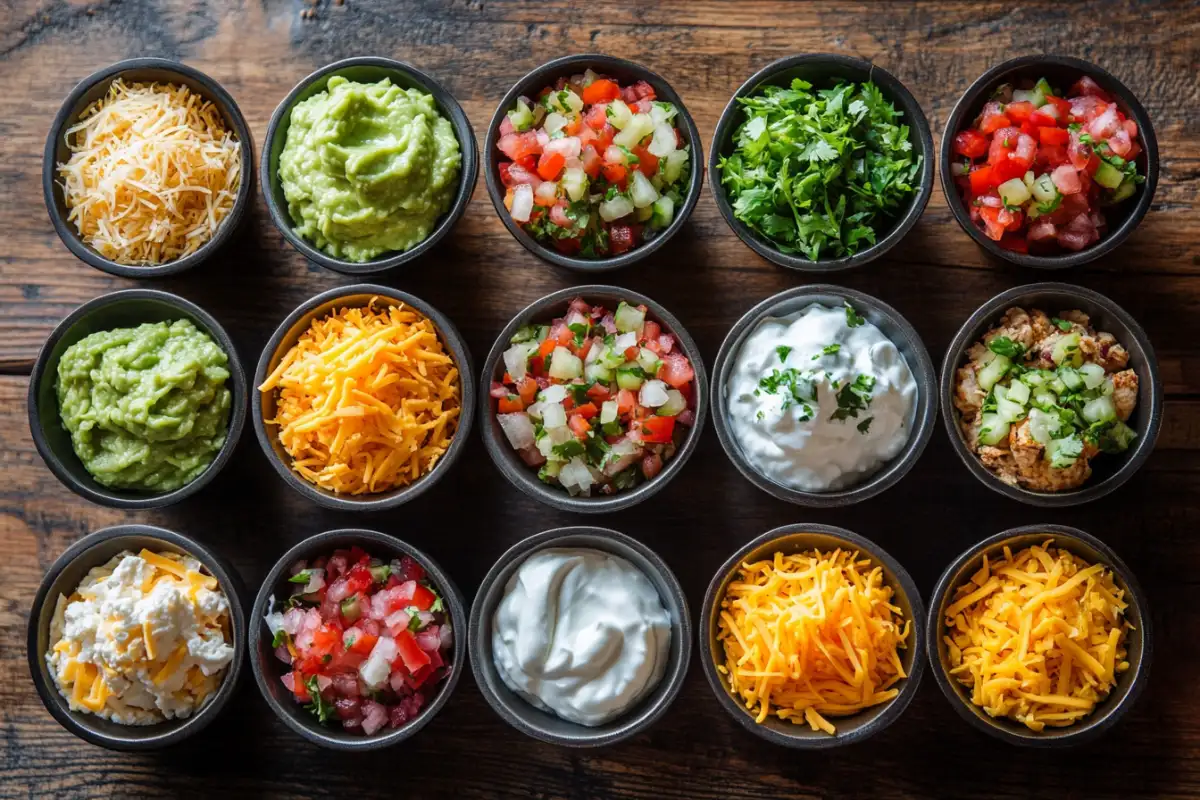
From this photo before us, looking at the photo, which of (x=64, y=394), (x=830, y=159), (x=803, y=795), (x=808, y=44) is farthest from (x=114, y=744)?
(x=808, y=44)

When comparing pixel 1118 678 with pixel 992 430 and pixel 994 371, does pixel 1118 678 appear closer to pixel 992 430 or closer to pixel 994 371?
pixel 992 430

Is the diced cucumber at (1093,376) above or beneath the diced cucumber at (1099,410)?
above

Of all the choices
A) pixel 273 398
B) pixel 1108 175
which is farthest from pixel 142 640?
pixel 1108 175

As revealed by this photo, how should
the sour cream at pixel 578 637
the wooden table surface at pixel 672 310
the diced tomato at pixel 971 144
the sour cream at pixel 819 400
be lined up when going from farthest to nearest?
the wooden table surface at pixel 672 310, the diced tomato at pixel 971 144, the sour cream at pixel 578 637, the sour cream at pixel 819 400

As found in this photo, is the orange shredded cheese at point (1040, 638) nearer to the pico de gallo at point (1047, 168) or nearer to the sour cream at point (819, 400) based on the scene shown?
the sour cream at point (819, 400)

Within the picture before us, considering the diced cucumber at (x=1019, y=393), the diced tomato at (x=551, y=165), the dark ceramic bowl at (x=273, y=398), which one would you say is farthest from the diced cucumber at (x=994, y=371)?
the dark ceramic bowl at (x=273, y=398)
